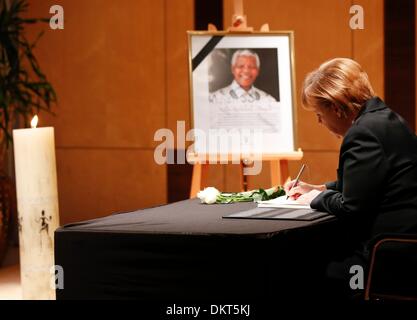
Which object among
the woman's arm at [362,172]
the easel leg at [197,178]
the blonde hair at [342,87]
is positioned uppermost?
the blonde hair at [342,87]

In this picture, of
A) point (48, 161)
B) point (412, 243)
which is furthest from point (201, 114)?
point (412, 243)

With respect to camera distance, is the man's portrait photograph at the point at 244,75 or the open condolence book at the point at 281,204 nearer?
the open condolence book at the point at 281,204

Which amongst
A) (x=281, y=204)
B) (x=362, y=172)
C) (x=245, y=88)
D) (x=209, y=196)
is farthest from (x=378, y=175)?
(x=245, y=88)

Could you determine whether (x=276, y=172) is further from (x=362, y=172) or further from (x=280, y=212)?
(x=362, y=172)

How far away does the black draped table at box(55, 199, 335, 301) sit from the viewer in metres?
2.26

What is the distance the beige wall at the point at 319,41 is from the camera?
5.66m

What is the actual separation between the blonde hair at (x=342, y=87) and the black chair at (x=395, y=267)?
46cm

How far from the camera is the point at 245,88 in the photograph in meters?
4.64

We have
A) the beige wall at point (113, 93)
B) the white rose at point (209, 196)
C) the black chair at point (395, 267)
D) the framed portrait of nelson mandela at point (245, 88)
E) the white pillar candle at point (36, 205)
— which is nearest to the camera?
the black chair at point (395, 267)

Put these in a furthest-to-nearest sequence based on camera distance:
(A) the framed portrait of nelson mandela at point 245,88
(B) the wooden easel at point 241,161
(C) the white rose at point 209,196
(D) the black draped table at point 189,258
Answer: (A) the framed portrait of nelson mandela at point 245,88, (B) the wooden easel at point 241,161, (C) the white rose at point 209,196, (D) the black draped table at point 189,258

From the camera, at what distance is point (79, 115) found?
6199 millimetres

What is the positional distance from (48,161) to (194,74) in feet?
4.66

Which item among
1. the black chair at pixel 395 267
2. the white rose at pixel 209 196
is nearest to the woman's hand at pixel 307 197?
the white rose at pixel 209 196

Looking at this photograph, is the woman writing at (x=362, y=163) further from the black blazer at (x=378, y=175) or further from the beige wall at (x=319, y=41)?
the beige wall at (x=319, y=41)
